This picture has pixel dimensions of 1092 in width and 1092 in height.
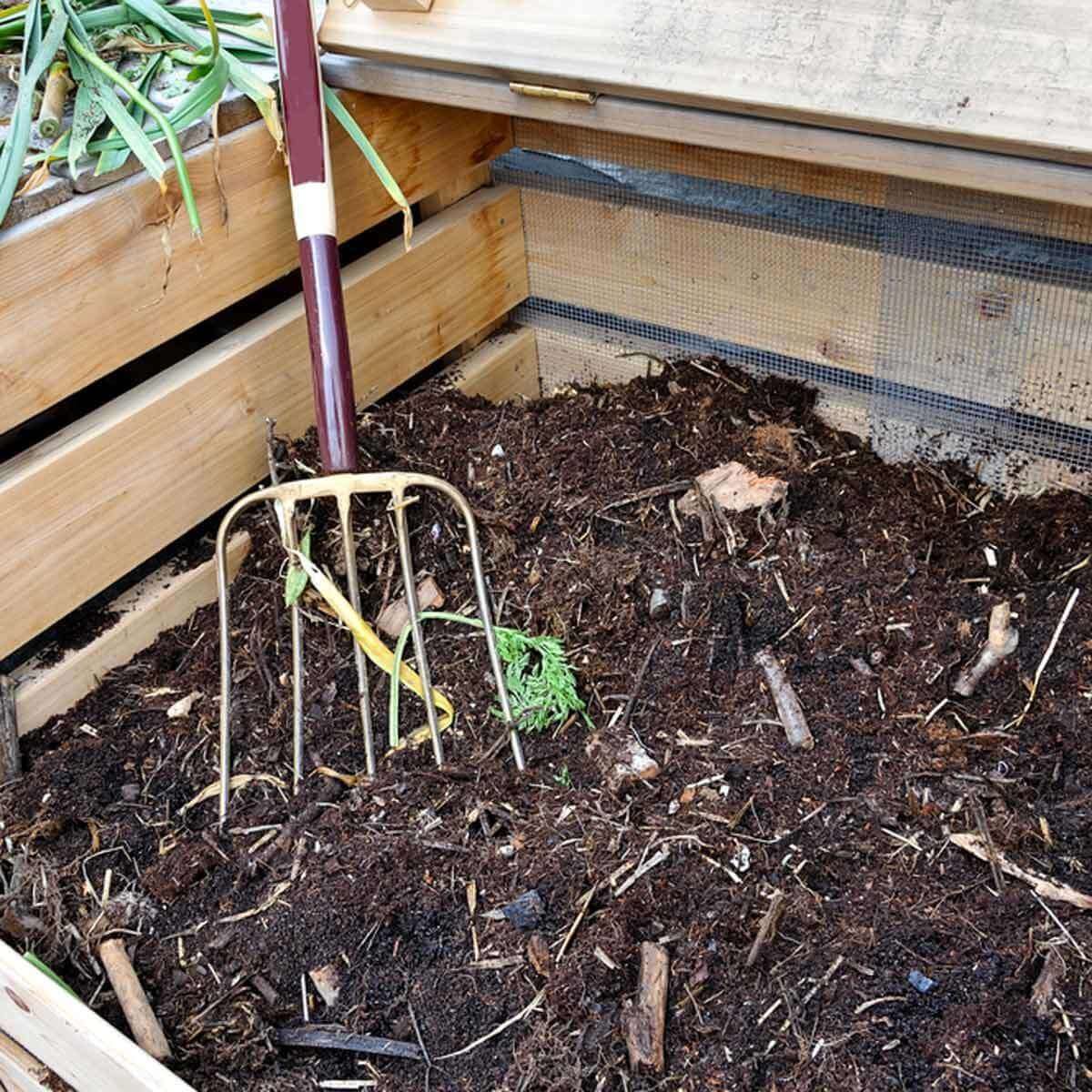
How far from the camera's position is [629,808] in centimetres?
179

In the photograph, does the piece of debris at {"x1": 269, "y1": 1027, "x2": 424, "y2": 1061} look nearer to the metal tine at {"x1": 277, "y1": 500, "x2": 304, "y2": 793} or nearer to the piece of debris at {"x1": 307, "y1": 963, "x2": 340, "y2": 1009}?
the piece of debris at {"x1": 307, "y1": 963, "x2": 340, "y2": 1009}

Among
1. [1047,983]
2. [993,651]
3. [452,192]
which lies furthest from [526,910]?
[452,192]

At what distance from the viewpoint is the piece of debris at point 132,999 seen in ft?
5.24

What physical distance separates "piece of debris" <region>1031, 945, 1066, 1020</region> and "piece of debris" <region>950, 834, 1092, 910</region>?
3.4 inches

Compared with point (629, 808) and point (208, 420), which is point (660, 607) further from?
point (208, 420)

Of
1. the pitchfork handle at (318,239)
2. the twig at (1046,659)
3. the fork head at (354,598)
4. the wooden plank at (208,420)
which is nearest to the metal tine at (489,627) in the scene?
the fork head at (354,598)

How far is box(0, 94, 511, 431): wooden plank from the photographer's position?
1.87 metres

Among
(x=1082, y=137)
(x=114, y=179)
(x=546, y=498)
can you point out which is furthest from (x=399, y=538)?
(x=1082, y=137)

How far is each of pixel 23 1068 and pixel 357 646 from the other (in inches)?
29.0

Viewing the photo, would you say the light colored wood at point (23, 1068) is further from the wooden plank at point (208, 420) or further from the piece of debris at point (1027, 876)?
the piece of debris at point (1027, 876)

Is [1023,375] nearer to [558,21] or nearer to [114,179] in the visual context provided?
[558,21]

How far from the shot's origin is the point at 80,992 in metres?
1.70

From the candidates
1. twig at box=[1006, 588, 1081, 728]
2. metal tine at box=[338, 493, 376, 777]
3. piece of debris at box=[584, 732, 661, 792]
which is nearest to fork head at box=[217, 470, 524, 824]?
metal tine at box=[338, 493, 376, 777]

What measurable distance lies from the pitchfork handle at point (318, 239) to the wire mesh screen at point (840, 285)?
0.65m
